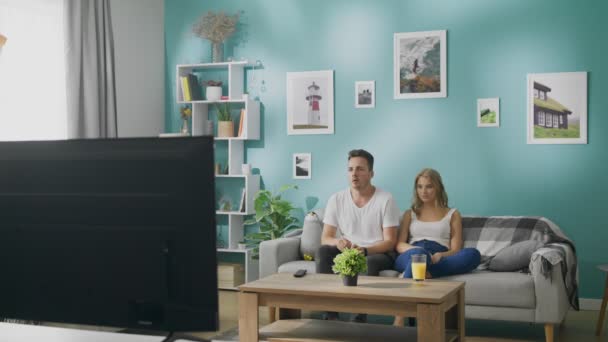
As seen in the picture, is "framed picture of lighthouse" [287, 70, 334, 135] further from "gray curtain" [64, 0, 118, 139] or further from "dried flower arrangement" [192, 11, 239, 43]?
"gray curtain" [64, 0, 118, 139]

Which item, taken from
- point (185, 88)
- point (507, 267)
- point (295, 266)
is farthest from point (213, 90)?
point (507, 267)

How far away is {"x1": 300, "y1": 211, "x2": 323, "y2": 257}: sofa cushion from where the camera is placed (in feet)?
18.2

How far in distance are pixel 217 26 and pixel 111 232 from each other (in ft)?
17.7

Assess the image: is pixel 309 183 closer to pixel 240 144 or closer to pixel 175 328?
pixel 240 144

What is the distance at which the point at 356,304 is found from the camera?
3777 millimetres

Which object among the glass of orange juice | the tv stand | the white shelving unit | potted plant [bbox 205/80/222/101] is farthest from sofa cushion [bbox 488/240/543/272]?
the tv stand

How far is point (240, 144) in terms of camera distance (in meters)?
6.67

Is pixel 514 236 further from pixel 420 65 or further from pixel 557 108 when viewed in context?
pixel 420 65

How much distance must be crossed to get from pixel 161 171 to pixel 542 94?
16.1 ft

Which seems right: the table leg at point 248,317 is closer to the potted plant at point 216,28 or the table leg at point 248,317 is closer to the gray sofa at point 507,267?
the gray sofa at point 507,267

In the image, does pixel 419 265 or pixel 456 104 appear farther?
pixel 456 104

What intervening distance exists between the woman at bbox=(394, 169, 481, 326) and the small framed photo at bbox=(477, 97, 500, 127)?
1.00 m

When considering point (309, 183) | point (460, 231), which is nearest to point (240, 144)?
point (309, 183)

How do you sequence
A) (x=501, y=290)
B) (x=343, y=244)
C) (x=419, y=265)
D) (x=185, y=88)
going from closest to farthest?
1. (x=419, y=265)
2. (x=501, y=290)
3. (x=343, y=244)
4. (x=185, y=88)
